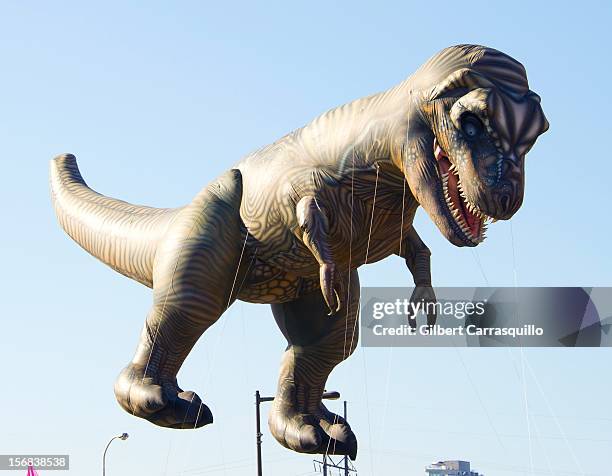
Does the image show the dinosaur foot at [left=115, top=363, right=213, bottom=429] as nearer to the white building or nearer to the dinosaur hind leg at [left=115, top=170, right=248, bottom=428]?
the dinosaur hind leg at [left=115, top=170, right=248, bottom=428]

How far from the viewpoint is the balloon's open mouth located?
10.7m

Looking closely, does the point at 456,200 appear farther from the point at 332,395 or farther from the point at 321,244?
the point at 332,395

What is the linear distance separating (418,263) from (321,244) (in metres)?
1.13

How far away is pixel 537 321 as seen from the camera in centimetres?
1809

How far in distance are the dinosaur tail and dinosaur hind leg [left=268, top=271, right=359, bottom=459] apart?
123cm

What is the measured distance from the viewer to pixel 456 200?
35.2ft

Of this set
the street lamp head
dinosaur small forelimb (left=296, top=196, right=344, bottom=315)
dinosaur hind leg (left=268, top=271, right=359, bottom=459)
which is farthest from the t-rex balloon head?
the street lamp head

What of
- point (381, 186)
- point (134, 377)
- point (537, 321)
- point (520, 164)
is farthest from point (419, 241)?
point (537, 321)

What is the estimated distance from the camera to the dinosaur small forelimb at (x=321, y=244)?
11.0 m

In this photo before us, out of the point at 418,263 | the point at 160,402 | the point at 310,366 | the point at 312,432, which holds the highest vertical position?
the point at 418,263

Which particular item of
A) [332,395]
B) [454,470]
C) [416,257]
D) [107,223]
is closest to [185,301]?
[107,223]

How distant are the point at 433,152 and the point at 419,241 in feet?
4.57

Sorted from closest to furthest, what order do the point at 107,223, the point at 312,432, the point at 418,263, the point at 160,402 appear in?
the point at 160,402
the point at 418,263
the point at 312,432
the point at 107,223

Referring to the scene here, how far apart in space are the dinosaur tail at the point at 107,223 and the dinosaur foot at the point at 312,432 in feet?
5.21
